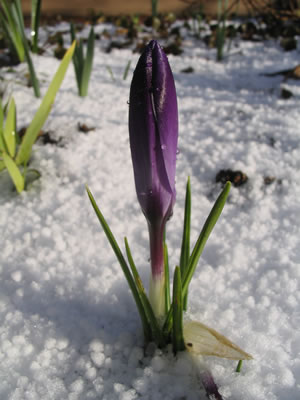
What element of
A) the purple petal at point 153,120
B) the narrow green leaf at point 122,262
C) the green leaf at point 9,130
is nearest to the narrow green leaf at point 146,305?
the narrow green leaf at point 122,262

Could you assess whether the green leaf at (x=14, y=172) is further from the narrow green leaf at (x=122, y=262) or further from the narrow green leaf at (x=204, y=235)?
the narrow green leaf at (x=204, y=235)

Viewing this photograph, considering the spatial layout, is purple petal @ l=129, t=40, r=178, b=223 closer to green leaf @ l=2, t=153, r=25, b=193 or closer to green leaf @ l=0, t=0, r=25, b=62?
green leaf @ l=2, t=153, r=25, b=193

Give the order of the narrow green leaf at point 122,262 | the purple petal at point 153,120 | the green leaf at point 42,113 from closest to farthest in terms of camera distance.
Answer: the purple petal at point 153,120, the narrow green leaf at point 122,262, the green leaf at point 42,113

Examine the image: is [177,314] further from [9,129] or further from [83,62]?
[83,62]

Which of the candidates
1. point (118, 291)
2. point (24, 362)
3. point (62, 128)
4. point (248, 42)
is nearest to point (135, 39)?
point (248, 42)

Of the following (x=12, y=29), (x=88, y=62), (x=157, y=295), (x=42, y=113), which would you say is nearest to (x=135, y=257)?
(x=157, y=295)

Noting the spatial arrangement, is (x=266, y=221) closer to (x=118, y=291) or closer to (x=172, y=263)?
(x=172, y=263)

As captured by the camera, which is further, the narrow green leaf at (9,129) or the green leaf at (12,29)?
the green leaf at (12,29)

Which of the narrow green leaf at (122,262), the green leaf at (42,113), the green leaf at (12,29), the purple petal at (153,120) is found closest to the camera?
the purple petal at (153,120)
